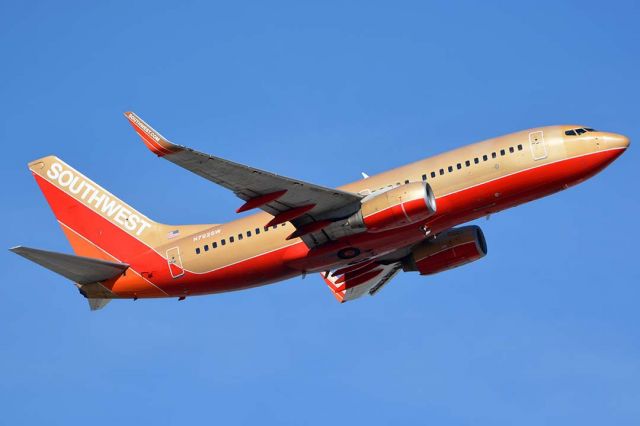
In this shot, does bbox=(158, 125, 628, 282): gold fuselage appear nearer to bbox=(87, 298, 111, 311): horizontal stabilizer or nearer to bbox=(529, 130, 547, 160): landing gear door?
bbox=(529, 130, 547, 160): landing gear door

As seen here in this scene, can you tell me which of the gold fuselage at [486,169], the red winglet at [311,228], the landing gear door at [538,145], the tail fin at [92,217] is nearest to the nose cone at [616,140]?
the gold fuselage at [486,169]

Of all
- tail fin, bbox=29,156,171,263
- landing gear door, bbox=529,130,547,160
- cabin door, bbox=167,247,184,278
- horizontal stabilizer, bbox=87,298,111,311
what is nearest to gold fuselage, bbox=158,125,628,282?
landing gear door, bbox=529,130,547,160

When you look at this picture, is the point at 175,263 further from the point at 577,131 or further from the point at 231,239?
the point at 577,131

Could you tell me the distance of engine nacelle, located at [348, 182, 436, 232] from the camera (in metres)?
54.1

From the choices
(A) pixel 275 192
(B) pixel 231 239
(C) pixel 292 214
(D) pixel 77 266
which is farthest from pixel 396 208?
(D) pixel 77 266

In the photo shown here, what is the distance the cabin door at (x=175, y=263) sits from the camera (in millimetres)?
59875

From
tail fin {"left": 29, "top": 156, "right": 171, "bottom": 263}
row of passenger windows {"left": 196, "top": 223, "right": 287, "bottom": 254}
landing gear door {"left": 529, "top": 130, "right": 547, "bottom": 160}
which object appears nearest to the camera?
landing gear door {"left": 529, "top": 130, "right": 547, "bottom": 160}

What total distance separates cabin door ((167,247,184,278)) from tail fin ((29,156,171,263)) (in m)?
1.84

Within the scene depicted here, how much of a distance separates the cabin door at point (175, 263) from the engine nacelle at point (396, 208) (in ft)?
33.9

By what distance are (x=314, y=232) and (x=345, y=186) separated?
143 inches

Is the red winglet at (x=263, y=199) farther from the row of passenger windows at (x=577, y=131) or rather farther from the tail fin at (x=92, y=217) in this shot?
the row of passenger windows at (x=577, y=131)

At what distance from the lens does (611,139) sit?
5659 cm

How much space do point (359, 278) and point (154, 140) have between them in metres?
20.8

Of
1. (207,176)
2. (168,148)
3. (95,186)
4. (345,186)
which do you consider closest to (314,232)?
(345,186)
